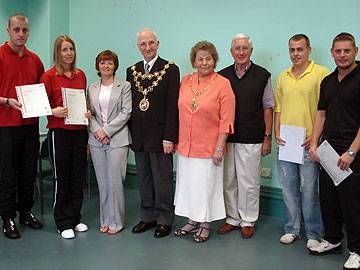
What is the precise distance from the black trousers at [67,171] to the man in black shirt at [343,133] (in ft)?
5.49

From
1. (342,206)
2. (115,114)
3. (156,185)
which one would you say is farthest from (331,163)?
(115,114)

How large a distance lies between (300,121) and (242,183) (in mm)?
665

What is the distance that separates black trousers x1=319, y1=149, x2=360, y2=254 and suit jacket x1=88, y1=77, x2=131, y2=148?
144 cm

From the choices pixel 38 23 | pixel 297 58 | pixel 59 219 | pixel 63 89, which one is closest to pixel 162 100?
pixel 63 89

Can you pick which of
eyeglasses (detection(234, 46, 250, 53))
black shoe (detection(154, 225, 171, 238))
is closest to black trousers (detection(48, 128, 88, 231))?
black shoe (detection(154, 225, 171, 238))

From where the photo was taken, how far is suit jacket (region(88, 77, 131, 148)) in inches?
124

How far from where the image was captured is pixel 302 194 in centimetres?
308

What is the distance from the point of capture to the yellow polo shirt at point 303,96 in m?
2.91

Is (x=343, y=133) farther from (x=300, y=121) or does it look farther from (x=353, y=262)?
(x=353, y=262)

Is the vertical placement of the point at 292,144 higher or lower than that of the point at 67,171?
higher

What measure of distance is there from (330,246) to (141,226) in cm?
141

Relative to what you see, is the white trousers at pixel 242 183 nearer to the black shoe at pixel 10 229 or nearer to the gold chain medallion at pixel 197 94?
the gold chain medallion at pixel 197 94

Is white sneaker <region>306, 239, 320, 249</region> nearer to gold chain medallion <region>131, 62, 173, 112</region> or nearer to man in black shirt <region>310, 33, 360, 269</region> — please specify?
man in black shirt <region>310, 33, 360, 269</region>

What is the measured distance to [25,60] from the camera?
3.14 metres
